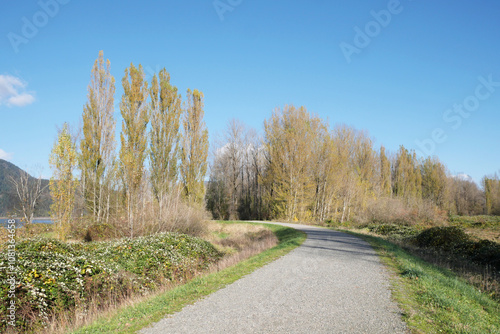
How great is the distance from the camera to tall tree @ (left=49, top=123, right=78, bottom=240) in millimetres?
14133

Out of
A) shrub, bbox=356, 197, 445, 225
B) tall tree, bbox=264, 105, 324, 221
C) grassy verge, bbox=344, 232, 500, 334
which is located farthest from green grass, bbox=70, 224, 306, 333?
tall tree, bbox=264, 105, 324, 221

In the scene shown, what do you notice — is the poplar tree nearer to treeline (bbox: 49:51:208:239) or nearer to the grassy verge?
treeline (bbox: 49:51:208:239)

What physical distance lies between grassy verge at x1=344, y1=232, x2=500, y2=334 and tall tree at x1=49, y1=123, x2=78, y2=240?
14.2 metres

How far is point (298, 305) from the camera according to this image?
5.29 meters

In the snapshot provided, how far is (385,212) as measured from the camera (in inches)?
1045

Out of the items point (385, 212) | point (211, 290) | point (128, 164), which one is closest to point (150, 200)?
point (128, 164)

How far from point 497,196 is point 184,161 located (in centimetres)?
6600

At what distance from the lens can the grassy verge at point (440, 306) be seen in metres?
4.38

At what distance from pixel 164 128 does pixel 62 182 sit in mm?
11446

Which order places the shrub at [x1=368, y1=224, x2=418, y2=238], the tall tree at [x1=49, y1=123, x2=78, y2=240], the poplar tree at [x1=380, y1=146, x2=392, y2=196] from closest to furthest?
the tall tree at [x1=49, y1=123, x2=78, y2=240] < the shrub at [x1=368, y1=224, x2=418, y2=238] < the poplar tree at [x1=380, y1=146, x2=392, y2=196]

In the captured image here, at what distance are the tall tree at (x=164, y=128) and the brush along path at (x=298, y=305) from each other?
714 inches

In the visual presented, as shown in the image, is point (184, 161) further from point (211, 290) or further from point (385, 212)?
point (211, 290)

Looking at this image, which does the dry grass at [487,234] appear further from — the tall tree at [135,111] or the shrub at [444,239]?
the tall tree at [135,111]

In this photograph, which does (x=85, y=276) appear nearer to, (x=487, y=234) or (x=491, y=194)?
(x=487, y=234)
